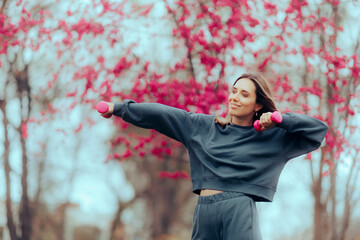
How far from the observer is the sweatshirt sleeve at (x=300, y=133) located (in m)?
2.46

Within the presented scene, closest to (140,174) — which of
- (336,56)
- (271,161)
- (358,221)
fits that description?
(358,221)

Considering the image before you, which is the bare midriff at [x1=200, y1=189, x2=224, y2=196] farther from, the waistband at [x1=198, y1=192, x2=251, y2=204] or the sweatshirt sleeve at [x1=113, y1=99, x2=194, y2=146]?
the sweatshirt sleeve at [x1=113, y1=99, x2=194, y2=146]

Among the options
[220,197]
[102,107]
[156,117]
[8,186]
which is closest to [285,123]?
[220,197]

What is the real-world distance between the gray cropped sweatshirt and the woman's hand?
51 mm

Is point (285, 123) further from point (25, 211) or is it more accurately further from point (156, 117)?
point (25, 211)

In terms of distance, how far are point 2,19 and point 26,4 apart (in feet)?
1.99

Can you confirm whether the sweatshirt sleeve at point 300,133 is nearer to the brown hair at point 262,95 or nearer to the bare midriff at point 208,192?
the brown hair at point 262,95

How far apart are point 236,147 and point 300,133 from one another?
34 cm

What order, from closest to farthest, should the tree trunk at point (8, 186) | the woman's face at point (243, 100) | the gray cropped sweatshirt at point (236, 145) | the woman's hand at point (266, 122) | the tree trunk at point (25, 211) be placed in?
1. the woman's hand at point (266, 122)
2. the gray cropped sweatshirt at point (236, 145)
3. the woman's face at point (243, 100)
4. the tree trunk at point (8, 186)
5. the tree trunk at point (25, 211)

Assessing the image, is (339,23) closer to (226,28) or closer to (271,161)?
(226,28)

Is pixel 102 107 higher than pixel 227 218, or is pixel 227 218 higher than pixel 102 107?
pixel 102 107

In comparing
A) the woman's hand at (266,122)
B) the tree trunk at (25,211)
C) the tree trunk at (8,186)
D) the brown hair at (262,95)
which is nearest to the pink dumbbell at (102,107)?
the brown hair at (262,95)

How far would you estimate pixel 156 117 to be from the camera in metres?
2.65

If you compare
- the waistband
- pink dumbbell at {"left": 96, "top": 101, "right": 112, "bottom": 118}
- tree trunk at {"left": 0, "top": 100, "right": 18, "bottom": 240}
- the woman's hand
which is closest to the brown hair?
the woman's hand
